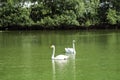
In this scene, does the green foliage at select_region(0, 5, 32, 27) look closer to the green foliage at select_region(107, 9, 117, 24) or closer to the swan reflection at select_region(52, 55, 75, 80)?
the green foliage at select_region(107, 9, 117, 24)

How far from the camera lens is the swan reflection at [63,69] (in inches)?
787

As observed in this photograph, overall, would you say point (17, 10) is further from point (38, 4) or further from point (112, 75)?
point (112, 75)

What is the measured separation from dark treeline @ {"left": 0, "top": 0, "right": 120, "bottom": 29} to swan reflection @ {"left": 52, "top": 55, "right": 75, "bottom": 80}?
59.8 m

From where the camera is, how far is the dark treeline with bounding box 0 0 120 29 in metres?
86.2

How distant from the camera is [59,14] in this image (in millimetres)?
89438

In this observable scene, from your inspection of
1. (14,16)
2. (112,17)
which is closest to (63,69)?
(112,17)

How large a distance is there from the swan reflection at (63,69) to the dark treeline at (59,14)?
196ft

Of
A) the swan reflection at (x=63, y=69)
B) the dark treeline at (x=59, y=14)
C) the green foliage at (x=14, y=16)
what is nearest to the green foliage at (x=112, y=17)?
the dark treeline at (x=59, y=14)

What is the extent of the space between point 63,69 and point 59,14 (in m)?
67.4

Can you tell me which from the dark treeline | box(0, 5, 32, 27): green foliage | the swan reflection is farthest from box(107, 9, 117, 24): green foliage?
the swan reflection

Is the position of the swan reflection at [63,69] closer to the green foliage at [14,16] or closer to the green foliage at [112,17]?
the green foliage at [112,17]

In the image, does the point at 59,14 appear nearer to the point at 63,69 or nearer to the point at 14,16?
the point at 14,16

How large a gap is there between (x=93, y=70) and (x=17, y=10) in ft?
227

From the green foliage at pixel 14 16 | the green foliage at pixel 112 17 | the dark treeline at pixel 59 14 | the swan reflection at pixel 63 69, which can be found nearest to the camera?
the swan reflection at pixel 63 69
